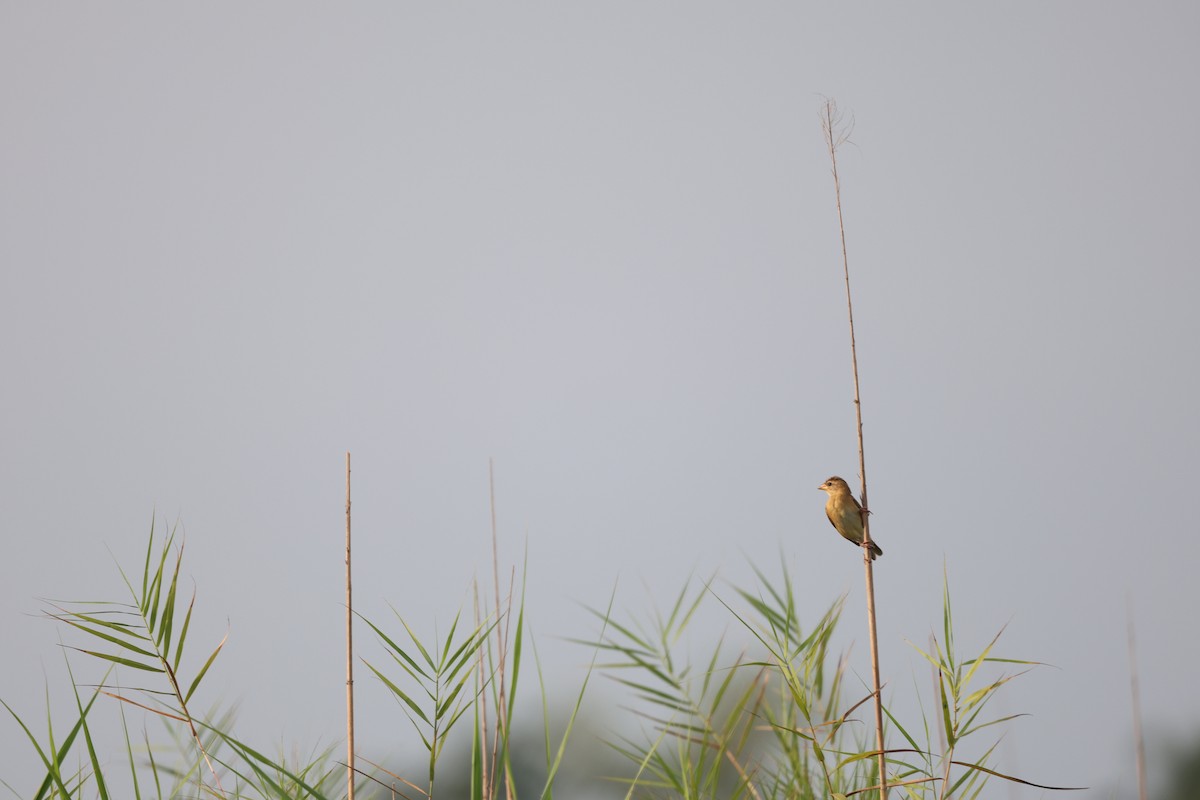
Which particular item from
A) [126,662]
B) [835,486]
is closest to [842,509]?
[835,486]

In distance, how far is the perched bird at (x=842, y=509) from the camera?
6.41 m

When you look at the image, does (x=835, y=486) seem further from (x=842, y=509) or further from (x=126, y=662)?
(x=126, y=662)

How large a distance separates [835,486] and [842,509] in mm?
176

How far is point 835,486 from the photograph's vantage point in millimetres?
6543

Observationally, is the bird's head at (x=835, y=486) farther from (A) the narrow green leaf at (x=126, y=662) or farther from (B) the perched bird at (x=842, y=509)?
(A) the narrow green leaf at (x=126, y=662)

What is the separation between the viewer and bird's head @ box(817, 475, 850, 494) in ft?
21.3

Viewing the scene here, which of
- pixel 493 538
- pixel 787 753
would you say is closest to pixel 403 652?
pixel 493 538

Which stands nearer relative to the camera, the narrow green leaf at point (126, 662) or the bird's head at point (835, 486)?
the narrow green leaf at point (126, 662)

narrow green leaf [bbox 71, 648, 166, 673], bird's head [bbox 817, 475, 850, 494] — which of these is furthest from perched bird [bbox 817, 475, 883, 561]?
narrow green leaf [bbox 71, 648, 166, 673]

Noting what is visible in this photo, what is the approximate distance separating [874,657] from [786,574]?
1155mm

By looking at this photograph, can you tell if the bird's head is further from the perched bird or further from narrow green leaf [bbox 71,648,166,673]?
narrow green leaf [bbox 71,648,166,673]

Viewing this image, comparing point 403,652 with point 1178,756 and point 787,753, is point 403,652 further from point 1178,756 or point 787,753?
Answer: point 1178,756

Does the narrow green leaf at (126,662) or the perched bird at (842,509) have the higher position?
the perched bird at (842,509)

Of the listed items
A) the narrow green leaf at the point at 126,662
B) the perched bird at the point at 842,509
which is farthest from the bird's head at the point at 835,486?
the narrow green leaf at the point at 126,662
